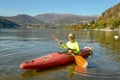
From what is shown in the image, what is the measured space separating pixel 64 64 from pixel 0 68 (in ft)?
14.9

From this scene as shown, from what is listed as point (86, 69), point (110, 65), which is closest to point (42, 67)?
point (86, 69)

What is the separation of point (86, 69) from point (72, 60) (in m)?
2.00

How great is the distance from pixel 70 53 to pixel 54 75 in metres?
3.42

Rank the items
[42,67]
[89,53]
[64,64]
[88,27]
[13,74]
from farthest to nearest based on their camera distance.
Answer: [88,27], [89,53], [64,64], [42,67], [13,74]

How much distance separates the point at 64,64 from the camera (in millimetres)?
16641

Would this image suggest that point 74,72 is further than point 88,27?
No

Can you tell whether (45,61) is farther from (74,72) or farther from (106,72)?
(106,72)

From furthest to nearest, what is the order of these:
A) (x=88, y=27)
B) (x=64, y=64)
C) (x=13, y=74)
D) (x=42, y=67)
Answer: (x=88, y=27) < (x=64, y=64) < (x=42, y=67) < (x=13, y=74)

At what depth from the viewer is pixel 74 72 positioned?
14.9 meters

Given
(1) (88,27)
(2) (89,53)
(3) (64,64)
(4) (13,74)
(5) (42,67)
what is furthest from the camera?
(1) (88,27)

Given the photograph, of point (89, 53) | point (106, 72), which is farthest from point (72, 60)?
point (89, 53)

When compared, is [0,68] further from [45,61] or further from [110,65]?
[110,65]

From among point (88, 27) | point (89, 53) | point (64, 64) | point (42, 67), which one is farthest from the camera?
point (88, 27)

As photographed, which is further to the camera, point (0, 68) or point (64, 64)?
point (64, 64)
